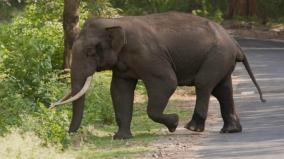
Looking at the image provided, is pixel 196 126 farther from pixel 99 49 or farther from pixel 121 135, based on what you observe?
pixel 99 49

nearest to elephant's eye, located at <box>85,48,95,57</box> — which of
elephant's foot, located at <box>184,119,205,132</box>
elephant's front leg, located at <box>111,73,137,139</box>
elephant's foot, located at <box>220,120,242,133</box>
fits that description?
elephant's front leg, located at <box>111,73,137,139</box>

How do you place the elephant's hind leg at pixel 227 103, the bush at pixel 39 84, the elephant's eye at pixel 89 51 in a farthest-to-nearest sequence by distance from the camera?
the elephant's hind leg at pixel 227 103 → the elephant's eye at pixel 89 51 → the bush at pixel 39 84

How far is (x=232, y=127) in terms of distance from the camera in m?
15.3

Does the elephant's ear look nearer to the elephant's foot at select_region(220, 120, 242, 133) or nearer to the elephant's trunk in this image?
the elephant's trunk

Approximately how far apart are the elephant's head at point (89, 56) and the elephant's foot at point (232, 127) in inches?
86.6

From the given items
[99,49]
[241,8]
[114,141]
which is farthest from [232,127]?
[241,8]

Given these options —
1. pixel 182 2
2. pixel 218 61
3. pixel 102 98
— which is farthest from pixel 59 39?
pixel 182 2

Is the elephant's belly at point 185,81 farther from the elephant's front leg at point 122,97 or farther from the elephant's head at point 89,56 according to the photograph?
the elephant's head at point 89,56

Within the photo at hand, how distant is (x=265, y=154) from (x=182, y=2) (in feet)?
130

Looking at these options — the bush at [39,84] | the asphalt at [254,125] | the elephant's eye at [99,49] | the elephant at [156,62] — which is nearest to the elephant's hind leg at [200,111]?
the elephant at [156,62]

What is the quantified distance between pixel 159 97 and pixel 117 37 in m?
1.12

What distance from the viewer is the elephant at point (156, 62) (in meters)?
14.4

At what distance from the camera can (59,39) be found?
22562 mm

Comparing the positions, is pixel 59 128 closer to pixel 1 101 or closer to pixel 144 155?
pixel 144 155
